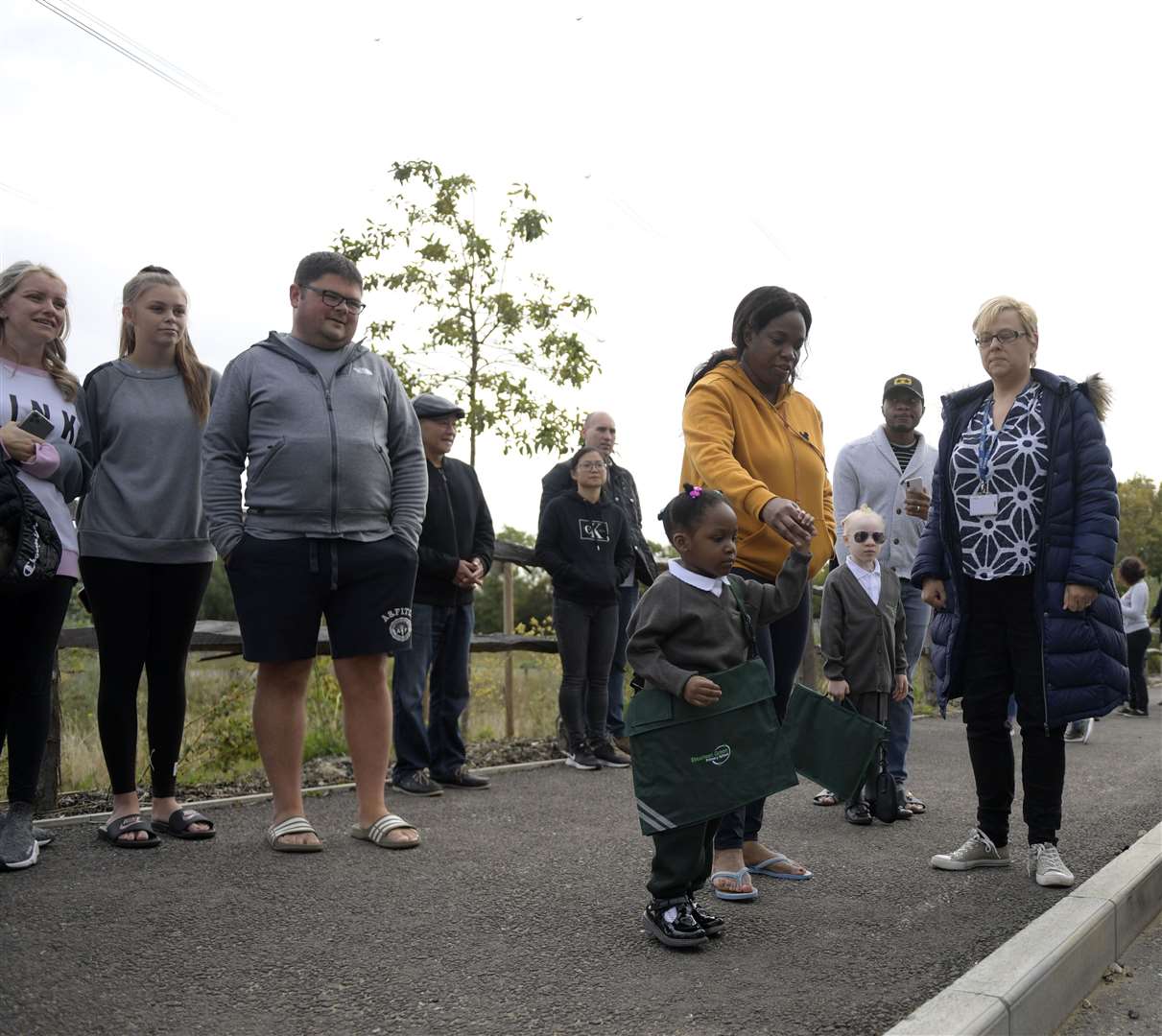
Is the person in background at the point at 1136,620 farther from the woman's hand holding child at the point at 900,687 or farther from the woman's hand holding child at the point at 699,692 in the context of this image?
the woman's hand holding child at the point at 699,692

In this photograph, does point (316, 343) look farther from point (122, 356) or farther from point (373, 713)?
point (373, 713)

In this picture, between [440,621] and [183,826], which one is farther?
[440,621]

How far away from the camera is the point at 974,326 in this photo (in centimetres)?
506

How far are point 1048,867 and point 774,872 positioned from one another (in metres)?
0.98

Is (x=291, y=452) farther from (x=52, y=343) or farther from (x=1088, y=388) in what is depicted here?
(x=1088, y=388)

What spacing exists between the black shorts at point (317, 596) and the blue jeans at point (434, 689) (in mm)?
1726

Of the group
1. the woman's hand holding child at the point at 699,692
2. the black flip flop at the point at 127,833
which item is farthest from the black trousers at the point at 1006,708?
the black flip flop at the point at 127,833

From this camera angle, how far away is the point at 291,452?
4977mm

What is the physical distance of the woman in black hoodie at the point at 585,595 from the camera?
799 cm

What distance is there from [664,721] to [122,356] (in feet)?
9.62

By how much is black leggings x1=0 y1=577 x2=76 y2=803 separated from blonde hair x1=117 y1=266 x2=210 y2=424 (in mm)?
932

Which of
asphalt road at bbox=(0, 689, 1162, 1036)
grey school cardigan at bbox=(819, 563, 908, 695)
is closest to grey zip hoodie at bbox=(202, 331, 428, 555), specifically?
asphalt road at bbox=(0, 689, 1162, 1036)

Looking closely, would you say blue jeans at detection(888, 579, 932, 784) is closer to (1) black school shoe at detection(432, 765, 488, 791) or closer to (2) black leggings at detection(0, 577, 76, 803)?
(1) black school shoe at detection(432, 765, 488, 791)

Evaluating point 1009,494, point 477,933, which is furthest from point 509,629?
point 477,933
